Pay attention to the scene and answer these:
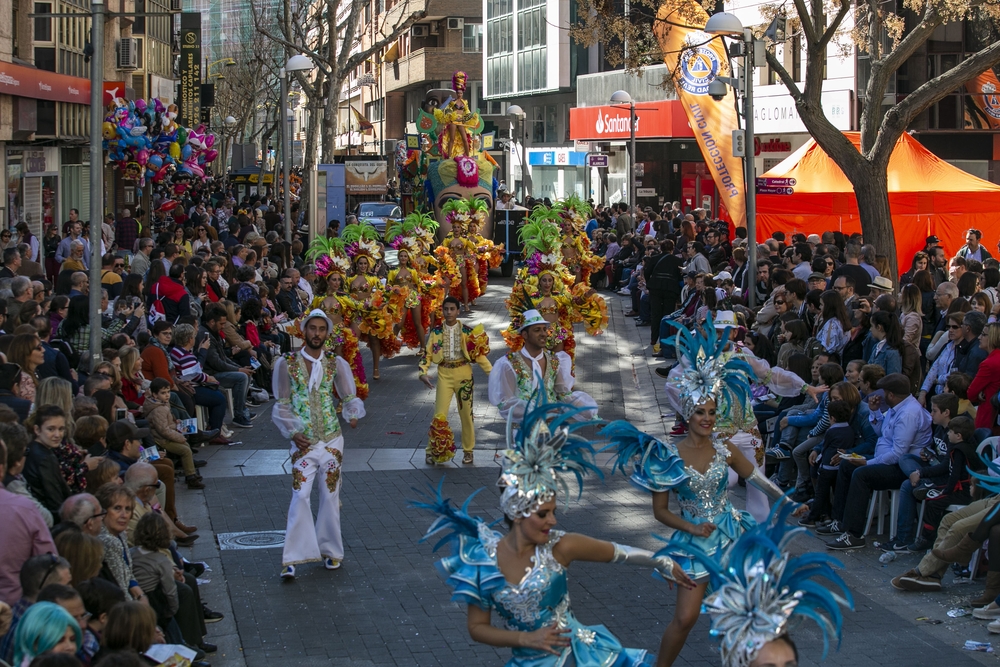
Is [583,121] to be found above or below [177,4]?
below

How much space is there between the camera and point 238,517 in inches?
423

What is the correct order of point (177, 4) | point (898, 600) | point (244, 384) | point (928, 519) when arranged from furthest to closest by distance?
point (177, 4), point (244, 384), point (928, 519), point (898, 600)

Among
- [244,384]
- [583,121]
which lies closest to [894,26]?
[244,384]

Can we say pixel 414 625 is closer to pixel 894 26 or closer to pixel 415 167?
pixel 894 26

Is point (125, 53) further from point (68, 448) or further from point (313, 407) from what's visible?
→ point (68, 448)

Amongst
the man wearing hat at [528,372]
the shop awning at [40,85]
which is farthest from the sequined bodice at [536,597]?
the shop awning at [40,85]

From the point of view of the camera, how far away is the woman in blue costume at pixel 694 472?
6617mm

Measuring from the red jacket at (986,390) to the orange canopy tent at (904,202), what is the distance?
1204 cm

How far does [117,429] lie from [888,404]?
5702 mm

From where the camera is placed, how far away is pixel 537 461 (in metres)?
5.26

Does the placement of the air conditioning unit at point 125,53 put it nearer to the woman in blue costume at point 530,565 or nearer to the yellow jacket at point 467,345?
the yellow jacket at point 467,345

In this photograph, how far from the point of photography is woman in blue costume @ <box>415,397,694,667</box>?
5.12m

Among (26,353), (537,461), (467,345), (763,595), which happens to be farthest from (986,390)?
(26,353)

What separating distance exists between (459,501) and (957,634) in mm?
4545
